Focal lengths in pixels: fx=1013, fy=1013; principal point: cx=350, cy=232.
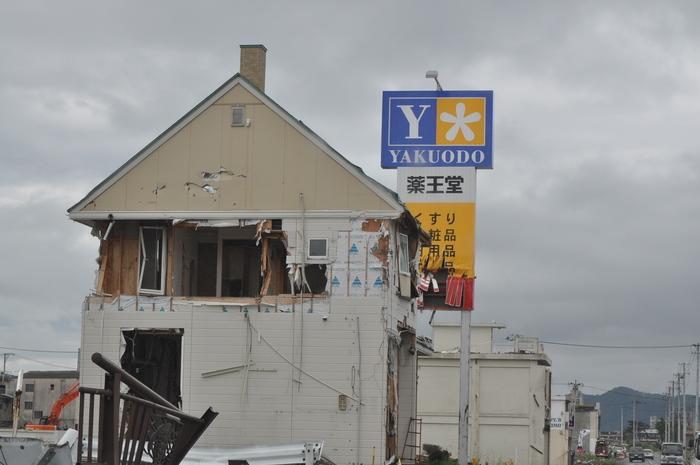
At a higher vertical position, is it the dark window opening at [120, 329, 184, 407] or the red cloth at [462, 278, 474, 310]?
the red cloth at [462, 278, 474, 310]

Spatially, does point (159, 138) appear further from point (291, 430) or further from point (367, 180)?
point (291, 430)

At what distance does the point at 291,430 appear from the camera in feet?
94.4

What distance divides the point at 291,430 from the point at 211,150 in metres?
8.61

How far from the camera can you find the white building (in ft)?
170

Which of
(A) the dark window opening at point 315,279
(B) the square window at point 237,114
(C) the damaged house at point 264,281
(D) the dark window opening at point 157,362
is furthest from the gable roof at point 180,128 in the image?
(D) the dark window opening at point 157,362

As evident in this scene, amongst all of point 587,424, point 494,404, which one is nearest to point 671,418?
point 587,424

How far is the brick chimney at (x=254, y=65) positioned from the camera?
3278 centimetres

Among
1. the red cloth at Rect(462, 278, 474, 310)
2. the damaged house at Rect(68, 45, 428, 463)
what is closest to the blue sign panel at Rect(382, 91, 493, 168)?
the red cloth at Rect(462, 278, 474, 310)

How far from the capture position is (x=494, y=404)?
52438 millimetres

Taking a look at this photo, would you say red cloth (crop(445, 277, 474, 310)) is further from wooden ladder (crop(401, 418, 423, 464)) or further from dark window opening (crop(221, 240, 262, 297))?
dark window opening (crop(221, 240, 262, 297))

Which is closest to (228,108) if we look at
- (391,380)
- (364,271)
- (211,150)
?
(211,150)

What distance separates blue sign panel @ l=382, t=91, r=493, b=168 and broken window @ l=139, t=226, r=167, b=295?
9763 mm

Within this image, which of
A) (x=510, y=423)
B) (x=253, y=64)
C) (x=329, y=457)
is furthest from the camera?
(x=510, y=423)

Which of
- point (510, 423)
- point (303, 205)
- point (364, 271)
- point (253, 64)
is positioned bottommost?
point (510, 423)
